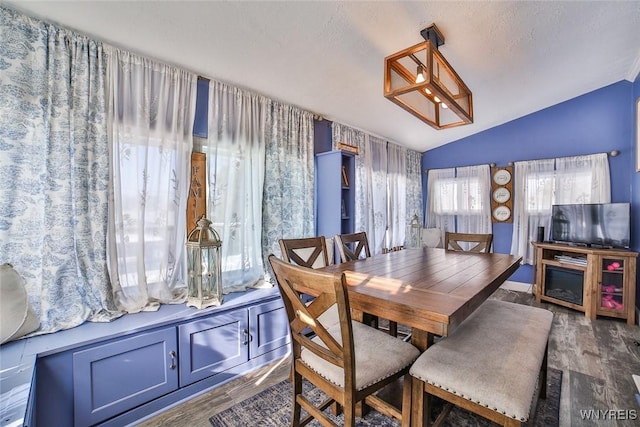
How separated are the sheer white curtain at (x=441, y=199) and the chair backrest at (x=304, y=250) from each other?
3.39 metres

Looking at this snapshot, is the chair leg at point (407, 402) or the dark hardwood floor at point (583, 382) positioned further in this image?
the dark hardwood floor at point (583, 382)

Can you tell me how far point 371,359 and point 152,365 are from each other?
133 cm

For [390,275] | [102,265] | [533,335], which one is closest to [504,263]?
[533,335]

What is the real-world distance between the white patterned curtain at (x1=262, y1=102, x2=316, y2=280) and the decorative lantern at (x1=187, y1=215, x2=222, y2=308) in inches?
24.0

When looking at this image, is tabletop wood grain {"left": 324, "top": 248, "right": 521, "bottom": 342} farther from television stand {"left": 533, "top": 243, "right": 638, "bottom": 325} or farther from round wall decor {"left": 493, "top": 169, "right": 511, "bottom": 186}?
round wall decor {"left": 493, "top": 169, "right": 511, "bottom": 186}

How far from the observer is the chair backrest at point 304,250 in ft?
6.61

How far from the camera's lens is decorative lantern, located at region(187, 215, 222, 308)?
76.8 inches

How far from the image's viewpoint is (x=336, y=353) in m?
1.12

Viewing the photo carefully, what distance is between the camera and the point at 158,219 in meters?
1.99

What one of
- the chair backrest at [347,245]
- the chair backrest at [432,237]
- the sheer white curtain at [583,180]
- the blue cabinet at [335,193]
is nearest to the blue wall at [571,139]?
the sheer white curtain at [583,180]

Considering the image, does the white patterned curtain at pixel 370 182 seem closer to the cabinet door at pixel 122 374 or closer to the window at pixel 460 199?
the window at pixel 460 199

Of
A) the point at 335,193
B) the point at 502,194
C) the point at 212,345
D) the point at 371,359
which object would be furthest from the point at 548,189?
the point at 212,345

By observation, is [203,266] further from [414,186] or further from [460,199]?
[460,199]

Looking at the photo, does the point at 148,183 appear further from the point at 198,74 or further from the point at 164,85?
the point at 198,74
